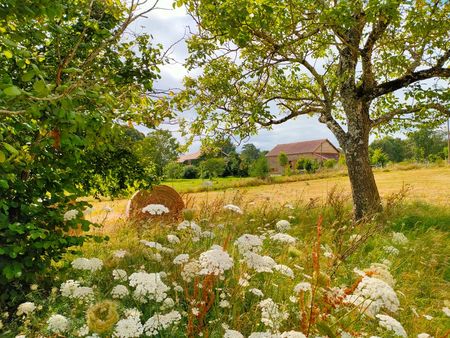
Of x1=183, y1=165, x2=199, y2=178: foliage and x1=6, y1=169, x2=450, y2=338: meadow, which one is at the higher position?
x1=183, y1=165, x2=199, y2=178: foliage

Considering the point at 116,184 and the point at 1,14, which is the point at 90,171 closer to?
the point at 116,184

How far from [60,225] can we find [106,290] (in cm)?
89

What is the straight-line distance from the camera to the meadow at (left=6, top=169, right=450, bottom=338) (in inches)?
89.7

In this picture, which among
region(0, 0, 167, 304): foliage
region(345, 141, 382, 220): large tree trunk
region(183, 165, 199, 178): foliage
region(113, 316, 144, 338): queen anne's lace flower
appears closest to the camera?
region(113, 316, 144, 338): queen anne's lace flower

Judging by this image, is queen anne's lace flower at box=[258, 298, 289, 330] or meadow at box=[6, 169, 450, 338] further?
queen anne's lace flower at box=[258, 298, 289, 330]

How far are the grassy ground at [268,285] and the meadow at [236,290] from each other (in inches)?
0.7

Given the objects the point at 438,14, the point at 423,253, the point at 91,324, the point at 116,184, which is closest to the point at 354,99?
the point at 438,14

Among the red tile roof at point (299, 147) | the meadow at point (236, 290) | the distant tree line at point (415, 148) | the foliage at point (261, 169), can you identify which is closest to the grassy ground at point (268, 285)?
the meadow at point (236, 290)

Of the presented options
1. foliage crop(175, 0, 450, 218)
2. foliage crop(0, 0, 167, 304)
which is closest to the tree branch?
foliage crop(175, 0, 450, 218)

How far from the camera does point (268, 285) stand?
3.47 m

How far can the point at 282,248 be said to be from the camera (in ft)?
16.3

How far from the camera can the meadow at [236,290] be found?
7.47 feet

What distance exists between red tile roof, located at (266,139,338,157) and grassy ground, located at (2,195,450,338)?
77709mm

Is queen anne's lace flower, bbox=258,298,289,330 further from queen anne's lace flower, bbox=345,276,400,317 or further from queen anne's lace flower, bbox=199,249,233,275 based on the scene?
queen anne's lace flower, bbox=345,276,400,317
